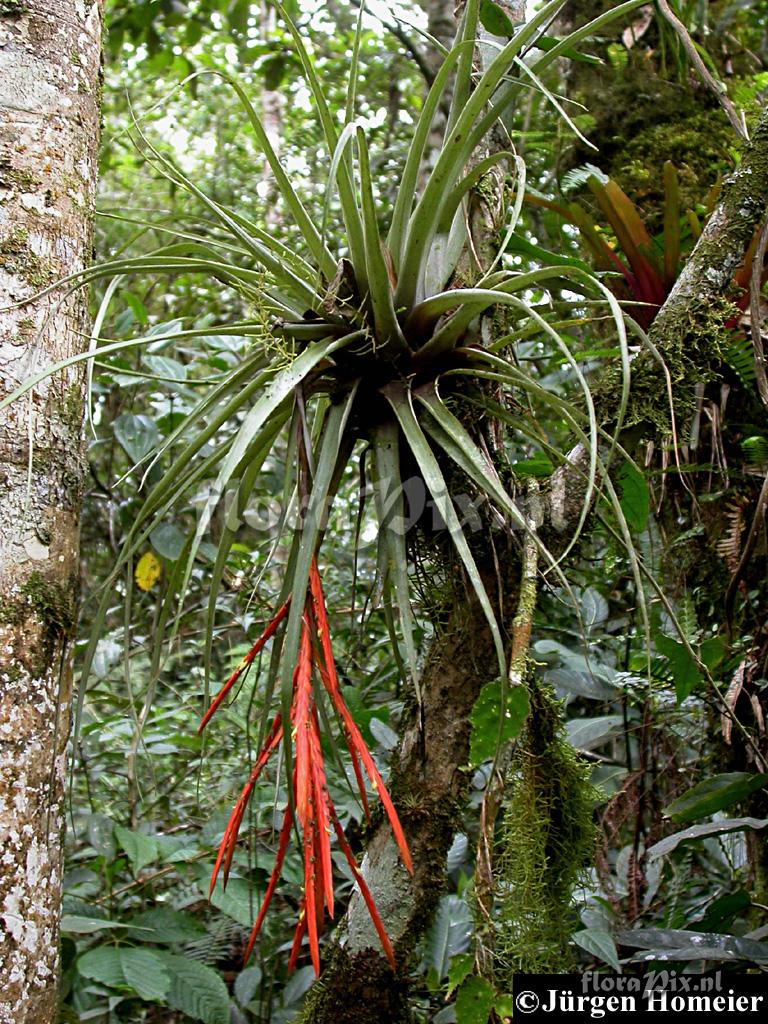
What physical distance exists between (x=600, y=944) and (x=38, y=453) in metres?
1.18

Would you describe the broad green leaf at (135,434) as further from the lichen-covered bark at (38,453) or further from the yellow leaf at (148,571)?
the lichen-covered bark at (38,453)

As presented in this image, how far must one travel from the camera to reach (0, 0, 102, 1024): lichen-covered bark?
0.98 metres

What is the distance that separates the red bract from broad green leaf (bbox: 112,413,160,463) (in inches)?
41.3

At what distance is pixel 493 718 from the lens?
3.41 feet

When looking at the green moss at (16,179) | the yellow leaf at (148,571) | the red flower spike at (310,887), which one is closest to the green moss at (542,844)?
the red flower spike at (310,887)

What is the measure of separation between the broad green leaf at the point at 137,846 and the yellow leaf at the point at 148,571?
30.6 inches

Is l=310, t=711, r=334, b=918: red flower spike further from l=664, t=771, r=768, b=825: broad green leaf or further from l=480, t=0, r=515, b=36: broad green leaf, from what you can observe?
l=480, t=0, r=515, b=36: broad green leaf

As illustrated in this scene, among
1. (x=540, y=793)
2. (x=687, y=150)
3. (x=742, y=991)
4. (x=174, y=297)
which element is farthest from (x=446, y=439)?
(x=174, y=297)

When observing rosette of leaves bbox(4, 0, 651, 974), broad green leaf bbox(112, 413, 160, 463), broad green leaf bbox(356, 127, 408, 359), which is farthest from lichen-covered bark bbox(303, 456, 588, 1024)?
broad green leaf bbox(112, 413, 160, 463)

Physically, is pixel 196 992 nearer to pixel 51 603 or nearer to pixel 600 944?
pixel 600 944

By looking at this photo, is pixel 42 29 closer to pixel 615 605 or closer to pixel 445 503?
pixel 445 503

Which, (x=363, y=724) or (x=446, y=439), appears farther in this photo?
(x=363, y=724)

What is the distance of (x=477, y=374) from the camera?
116 cm

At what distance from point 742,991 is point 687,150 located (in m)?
2.02
